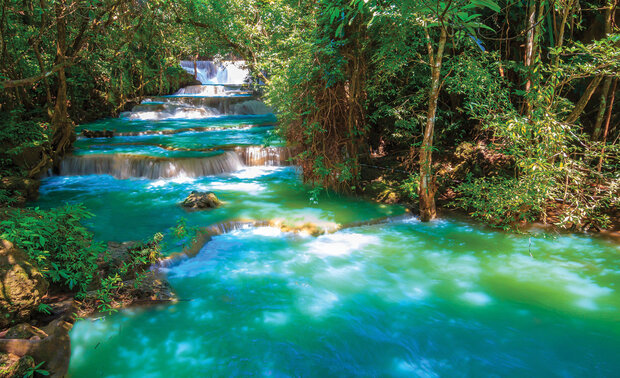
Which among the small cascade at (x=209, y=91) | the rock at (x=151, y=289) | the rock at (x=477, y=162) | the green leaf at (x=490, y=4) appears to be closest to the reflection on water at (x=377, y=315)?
the rock at (x=151, y=289)

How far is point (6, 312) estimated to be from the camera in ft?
11.1

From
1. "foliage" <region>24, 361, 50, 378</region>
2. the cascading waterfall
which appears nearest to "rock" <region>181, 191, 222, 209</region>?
"foliage" <region>24, 361, 50, 378</region>

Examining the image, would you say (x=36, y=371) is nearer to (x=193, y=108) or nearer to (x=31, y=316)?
(x=31, y=316)

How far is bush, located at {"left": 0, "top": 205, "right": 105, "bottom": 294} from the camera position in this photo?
3.92 m

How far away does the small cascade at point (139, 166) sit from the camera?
36.0 feet

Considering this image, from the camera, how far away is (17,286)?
345 centimetres

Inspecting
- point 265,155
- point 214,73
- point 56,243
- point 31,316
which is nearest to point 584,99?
point 56,243

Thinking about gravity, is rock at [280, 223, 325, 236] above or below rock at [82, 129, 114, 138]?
below

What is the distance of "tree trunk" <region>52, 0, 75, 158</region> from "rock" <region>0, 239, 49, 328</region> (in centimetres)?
639

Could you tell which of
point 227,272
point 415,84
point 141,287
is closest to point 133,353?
point 141,287

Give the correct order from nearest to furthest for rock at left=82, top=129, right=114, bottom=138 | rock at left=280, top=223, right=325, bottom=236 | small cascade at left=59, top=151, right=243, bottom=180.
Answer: rock at left=280, top=223, right=325, bottom=236 → small cascade at left=59, top=151, right=243, bottom=180 → rock at left=82, top=129, right=114, bottom=138

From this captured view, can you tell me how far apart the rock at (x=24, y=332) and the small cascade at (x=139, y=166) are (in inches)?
306

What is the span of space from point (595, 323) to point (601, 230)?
302cm

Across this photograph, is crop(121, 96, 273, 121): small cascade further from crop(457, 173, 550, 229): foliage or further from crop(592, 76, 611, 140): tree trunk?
crop(592, 76, 611, 140): tree trunk
